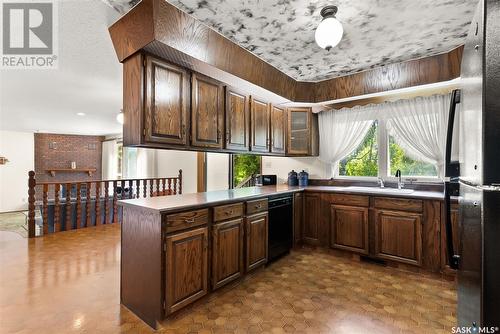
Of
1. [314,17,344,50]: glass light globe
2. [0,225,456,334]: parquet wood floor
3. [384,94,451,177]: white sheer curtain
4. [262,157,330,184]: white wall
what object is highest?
[314,17,344,50]: glass light globe

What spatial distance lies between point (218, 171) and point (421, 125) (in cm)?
383

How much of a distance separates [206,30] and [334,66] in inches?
70.3

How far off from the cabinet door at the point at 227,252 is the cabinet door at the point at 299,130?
1885 mm

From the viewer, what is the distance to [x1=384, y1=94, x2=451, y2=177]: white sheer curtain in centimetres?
311

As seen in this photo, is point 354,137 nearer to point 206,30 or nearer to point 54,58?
point 206,30

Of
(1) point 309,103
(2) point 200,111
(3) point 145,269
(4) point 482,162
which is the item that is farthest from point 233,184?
Result: (4) point 482,162

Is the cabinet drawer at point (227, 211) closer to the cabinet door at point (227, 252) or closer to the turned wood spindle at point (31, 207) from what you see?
the cabinet door at point (227, 252)

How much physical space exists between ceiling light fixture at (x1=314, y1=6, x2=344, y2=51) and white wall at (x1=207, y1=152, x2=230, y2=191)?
3.47 meters

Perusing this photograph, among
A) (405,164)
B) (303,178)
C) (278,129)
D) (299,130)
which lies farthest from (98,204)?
(405,164)

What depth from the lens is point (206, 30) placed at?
2221 millimetres

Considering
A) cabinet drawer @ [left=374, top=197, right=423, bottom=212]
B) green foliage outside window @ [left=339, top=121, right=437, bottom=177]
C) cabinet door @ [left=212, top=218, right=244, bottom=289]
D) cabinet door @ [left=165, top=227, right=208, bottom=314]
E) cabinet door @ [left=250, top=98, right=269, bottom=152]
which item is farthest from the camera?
green foliage outside window @ [left=339, top=121, right=437, bottom=177]

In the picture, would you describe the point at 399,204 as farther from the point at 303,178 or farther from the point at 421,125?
the point at 303,178

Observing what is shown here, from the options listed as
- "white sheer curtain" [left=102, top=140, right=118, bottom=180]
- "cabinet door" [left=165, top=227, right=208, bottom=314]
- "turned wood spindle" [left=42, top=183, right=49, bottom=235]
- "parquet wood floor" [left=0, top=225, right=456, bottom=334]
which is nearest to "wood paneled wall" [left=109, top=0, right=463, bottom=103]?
"cabinet door" [left=165, top=227, right=208, bottom=314]

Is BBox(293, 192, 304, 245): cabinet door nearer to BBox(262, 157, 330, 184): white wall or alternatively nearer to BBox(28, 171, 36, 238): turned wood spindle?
BBox(262, 157, 330, 184): white wall
